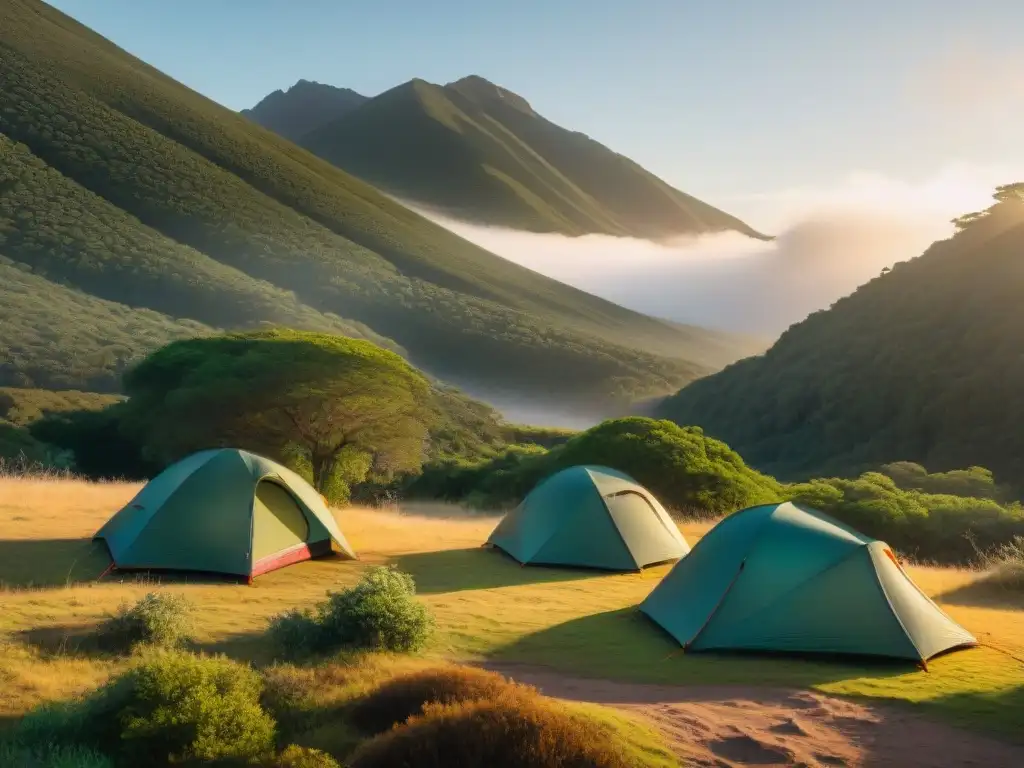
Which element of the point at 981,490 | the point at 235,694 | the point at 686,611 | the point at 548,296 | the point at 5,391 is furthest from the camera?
the point at 548,296

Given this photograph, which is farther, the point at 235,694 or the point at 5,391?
the point at 5,391

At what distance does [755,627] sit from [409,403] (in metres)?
21.6

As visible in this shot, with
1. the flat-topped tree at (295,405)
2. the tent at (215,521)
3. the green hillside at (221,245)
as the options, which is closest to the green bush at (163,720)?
the tent at (215,521)

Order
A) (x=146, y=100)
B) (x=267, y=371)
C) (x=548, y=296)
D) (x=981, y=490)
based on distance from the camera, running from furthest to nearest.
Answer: (x=548, y=296) < (x=146, y=100) < (x=981, y=490) < (x=267, y=371)

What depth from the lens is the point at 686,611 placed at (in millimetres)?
10938

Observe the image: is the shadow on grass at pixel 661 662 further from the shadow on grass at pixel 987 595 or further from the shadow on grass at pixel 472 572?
the shadow on grass at pixel 987 595

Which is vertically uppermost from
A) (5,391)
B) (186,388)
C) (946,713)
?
(946,713)

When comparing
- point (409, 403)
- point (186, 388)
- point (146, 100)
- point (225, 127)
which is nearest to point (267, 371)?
point (186, 388)

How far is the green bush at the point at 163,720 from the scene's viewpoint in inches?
259

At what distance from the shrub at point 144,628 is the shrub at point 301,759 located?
10.4 feet

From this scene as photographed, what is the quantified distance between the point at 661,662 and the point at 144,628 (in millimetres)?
5824

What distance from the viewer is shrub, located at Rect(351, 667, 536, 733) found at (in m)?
7.09

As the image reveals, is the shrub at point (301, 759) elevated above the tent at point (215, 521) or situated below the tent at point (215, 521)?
above

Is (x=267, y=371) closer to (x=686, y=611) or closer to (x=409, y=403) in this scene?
(x=409, y=403)
